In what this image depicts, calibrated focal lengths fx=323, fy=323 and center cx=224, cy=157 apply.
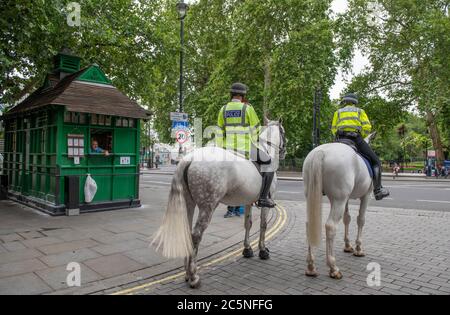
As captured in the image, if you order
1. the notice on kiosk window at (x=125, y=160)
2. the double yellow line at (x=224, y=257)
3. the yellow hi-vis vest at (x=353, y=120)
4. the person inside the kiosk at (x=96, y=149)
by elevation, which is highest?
the yellow hi-vis vest at (x=353, y=120)

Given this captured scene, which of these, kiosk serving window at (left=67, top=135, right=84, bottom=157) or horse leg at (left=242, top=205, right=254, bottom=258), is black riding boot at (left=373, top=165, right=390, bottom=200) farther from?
kiosk serving window at (left=67, top=135, right=84, bottom=157)

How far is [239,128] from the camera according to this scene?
5.23 metres

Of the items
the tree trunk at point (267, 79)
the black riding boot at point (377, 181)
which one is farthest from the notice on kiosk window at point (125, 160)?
the tree trunk at point (267, 79)

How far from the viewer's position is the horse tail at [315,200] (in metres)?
4.82

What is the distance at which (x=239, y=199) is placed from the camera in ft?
16.7

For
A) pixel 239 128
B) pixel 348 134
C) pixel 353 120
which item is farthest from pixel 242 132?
pixel 353 120

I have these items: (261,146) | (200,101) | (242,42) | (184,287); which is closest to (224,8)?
(242,42)

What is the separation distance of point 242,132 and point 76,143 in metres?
6.23

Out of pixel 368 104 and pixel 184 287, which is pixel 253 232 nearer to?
pixel 184 287

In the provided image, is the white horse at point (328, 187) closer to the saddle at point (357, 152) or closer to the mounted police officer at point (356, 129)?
the saddle at point (357, 152)

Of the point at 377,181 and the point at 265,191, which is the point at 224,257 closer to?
the point at 265,191

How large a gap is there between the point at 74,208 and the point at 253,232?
16.7ft

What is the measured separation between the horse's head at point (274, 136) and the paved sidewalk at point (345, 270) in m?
1.92
